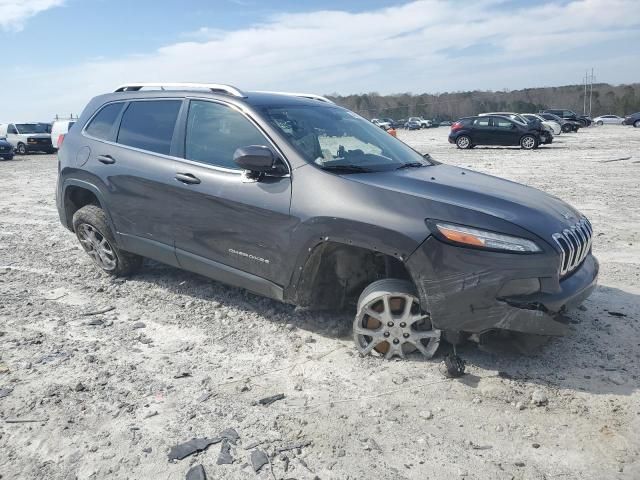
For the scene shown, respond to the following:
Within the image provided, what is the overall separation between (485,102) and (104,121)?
353 feet

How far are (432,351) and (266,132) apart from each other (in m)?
1.95

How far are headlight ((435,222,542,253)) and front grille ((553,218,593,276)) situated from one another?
0.77 ft

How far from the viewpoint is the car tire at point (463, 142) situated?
23797 millimetres

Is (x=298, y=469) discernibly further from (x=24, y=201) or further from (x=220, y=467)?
(x=24, y=201)

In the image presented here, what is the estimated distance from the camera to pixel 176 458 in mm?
2672

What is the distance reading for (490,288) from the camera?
3113 millimetres

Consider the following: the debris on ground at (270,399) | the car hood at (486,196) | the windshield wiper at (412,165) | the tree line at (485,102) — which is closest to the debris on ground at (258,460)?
the debris on ground at (270,399)

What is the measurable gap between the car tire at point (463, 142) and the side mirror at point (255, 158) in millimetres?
21581

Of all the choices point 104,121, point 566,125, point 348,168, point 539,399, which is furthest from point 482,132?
point 539,399

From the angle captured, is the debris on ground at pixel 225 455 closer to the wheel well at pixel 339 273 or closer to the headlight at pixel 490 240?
the wheel well at pixel 339 273

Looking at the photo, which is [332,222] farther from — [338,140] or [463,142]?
[463,142]

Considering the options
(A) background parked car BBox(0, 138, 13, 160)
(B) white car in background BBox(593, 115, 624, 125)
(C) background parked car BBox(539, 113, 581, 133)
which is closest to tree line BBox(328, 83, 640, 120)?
(B) white car in background BBox(593, 115, 624, 125)

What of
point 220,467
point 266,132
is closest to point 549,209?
point 266,132

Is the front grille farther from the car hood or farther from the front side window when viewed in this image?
the front side window
